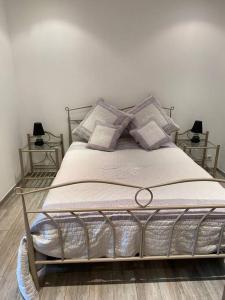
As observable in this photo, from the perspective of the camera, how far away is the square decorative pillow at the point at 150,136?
304 cm

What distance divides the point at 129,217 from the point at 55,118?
89.4 inches

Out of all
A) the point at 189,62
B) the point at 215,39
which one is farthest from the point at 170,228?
the point at 215,39

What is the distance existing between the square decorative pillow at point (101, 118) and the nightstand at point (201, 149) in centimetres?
95

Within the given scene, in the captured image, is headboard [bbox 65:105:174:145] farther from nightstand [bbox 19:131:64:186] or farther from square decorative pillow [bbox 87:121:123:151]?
square decorative pillow [bbox 87:121:123:151]

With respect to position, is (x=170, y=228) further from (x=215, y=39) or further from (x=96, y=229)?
(x=215, y=39)

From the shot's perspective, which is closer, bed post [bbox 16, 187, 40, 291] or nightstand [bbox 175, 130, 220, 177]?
bed post [bbox 16, 187, 40, 291]

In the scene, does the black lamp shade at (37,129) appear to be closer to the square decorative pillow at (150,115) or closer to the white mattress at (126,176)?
the white mattress at (126,176)

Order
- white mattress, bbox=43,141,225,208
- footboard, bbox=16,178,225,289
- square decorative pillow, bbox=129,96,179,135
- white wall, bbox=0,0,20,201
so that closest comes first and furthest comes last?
footboard, bbox=16,178,225,289 → white mattress, bbox=43,141,225,208 → white wall, bbox=0,0,20,201 → square decorative pillow, bbox=129,96,179,135

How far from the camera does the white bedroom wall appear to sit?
3.17m

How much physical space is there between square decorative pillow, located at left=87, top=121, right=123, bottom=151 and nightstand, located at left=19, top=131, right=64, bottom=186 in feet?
2.24

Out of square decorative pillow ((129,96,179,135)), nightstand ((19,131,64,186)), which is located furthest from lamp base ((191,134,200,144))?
nightstand ((19,131,64,186))

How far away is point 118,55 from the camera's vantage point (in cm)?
333

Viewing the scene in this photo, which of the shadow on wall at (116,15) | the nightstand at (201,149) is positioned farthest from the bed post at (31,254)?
the shadow on wall at (116,15)

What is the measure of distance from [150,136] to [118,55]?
48.4 inches
